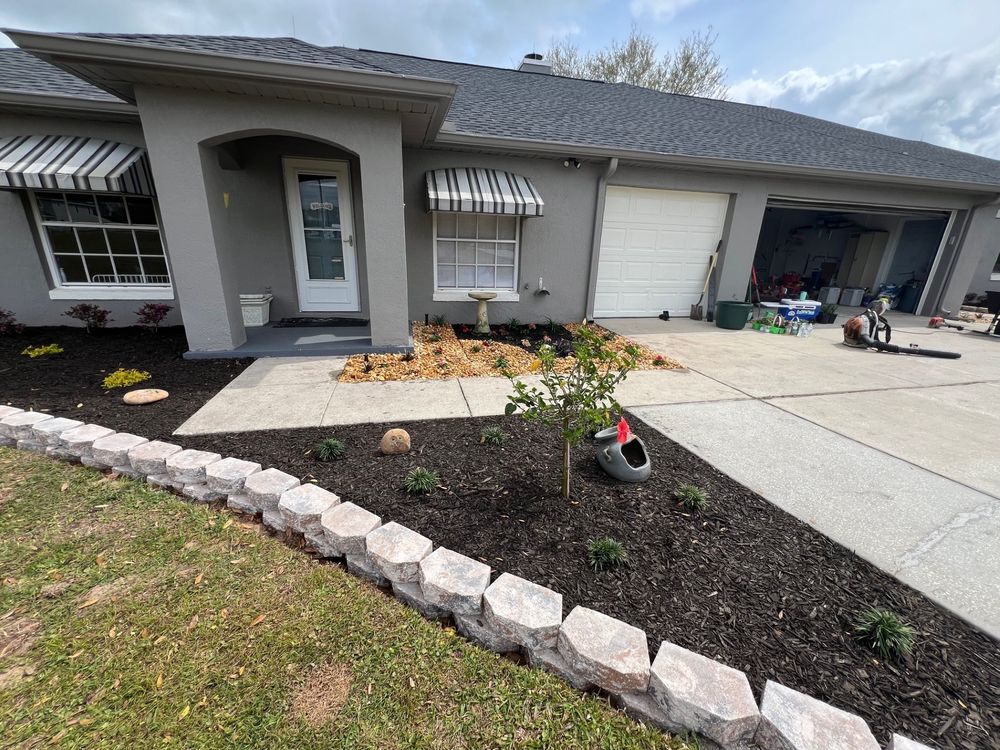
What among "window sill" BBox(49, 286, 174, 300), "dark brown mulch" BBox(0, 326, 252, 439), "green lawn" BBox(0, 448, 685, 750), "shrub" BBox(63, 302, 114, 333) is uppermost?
"window sill" BBox(49, 286, 174, 300)

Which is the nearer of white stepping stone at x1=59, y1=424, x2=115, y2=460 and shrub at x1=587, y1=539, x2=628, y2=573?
shrub at x1=587, y1=539, x2=628, y2=573

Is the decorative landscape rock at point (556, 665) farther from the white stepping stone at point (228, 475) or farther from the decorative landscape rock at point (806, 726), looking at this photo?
the white stepping stone at point (228, 475)

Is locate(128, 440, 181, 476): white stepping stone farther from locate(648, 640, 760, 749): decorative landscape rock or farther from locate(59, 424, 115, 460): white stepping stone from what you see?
locate(648, 640, 760, 749): decorative landscape rock

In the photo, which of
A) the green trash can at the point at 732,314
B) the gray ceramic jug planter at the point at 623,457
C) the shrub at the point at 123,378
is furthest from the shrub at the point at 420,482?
the green trash can at the point at 732,314

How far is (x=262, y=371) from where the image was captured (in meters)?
4.75

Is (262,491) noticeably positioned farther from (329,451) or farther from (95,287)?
(95,287)

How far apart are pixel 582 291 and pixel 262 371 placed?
5.56m

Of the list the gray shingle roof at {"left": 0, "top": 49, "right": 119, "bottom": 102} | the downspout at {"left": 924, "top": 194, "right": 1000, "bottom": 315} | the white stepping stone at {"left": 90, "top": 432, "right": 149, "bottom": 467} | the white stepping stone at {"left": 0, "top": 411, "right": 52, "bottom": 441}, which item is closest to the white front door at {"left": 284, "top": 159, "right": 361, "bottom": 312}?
the gray shingle roof at {"left": 0, "top": 49, "right": 119, "bottom": 102}

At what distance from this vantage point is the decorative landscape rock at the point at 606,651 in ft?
4.85

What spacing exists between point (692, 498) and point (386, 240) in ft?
14.1

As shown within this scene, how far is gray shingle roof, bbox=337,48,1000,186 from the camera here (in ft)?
24.1

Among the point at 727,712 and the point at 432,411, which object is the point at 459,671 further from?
the point at 432,411

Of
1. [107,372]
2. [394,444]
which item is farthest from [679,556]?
[107,372]

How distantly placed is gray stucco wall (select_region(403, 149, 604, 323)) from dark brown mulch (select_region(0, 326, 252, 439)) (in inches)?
129
